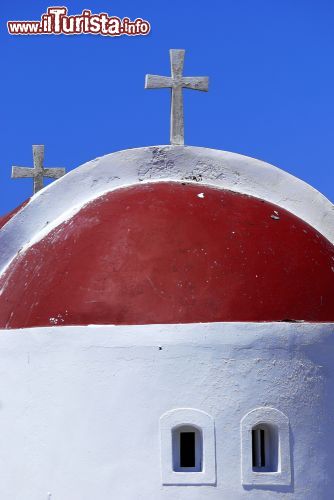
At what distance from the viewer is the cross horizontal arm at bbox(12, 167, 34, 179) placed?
45.7 feet

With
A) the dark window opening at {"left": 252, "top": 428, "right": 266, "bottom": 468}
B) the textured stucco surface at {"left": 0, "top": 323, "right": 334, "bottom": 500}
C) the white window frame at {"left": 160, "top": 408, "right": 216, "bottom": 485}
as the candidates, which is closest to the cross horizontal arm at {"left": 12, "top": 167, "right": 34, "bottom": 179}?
the textured stucco surface at {"left": 0, "top": 323, "right": 334, "bottom": 500}

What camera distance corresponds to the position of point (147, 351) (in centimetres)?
966

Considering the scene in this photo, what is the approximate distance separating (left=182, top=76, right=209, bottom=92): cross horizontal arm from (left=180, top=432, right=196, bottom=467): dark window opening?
4069 millimetres

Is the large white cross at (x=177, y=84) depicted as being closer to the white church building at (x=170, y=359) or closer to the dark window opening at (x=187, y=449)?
the white church building at (x=170, y=359)

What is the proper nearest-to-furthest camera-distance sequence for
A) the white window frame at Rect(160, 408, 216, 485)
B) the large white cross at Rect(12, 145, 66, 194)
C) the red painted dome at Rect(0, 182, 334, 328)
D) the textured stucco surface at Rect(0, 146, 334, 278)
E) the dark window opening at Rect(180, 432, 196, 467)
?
the white window frame at Rect(160, 408, 216, 485)
the dark window opening at Rect(180, 432, 196, 467)
the red painted dome at Rect(0, 182, 334, 328)
the textured stucco surface at Rect(0, 146, 334, 278)
the large white cross at Rect(12, 145, 66, 194)

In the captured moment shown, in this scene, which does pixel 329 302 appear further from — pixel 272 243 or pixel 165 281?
pixel 165 281

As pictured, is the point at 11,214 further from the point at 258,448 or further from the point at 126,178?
the point at 258,448

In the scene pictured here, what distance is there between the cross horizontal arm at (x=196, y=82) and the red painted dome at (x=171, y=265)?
136 centimetres

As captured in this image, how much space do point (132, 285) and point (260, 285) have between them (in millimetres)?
1202

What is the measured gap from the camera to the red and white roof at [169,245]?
32.6 ft

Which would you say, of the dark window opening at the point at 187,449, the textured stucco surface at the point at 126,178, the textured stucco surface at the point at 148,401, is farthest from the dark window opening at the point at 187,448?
the textured stucco surface at the point at 126,178

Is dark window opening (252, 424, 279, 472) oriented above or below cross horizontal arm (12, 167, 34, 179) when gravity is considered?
below

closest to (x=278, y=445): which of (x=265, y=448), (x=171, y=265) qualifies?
(x=265, y=448)

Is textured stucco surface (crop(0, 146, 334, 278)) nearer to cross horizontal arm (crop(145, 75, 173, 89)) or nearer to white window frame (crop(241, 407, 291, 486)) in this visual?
cross horizontal arm (crop(145, 75, 173, 89))
